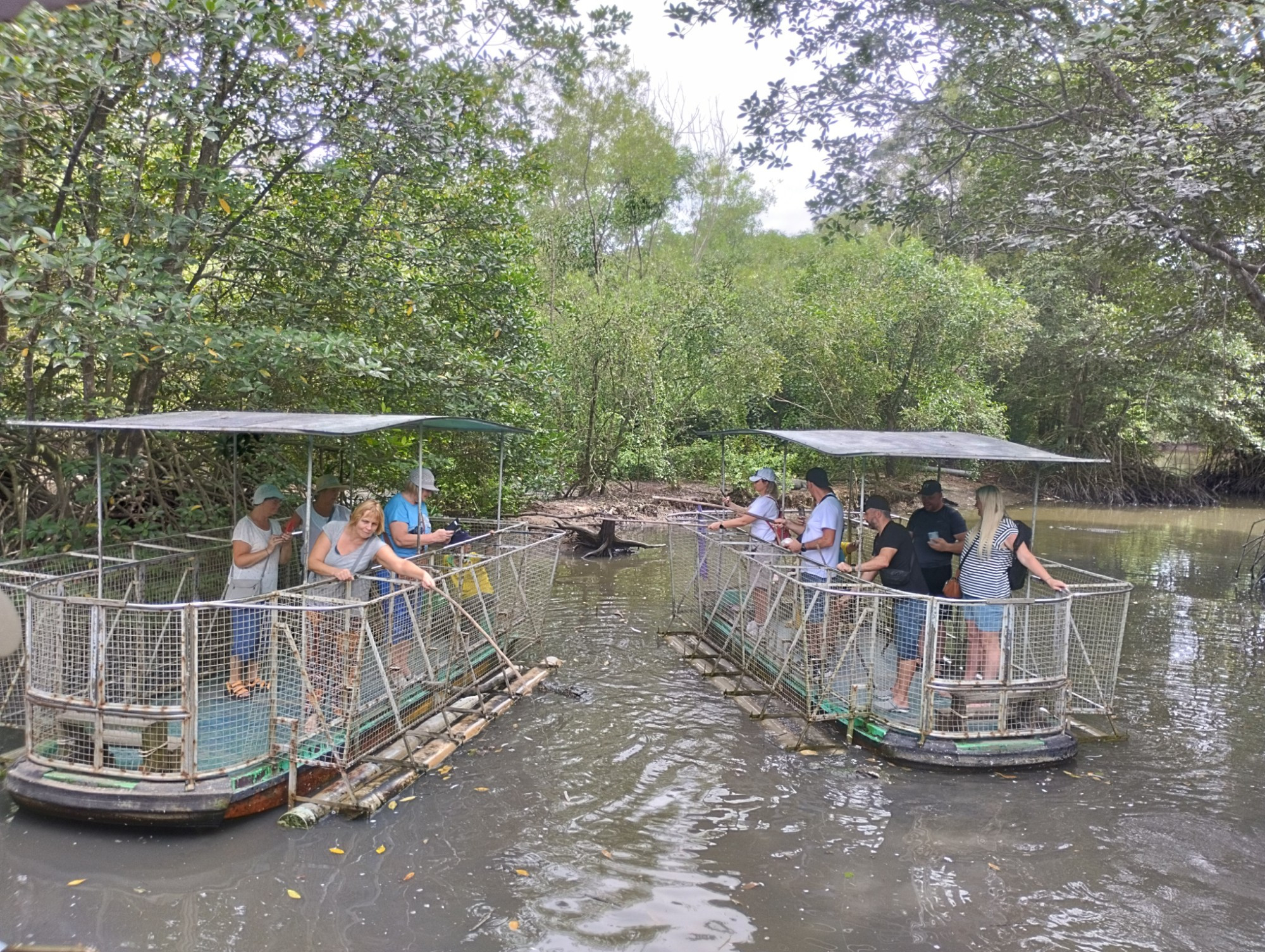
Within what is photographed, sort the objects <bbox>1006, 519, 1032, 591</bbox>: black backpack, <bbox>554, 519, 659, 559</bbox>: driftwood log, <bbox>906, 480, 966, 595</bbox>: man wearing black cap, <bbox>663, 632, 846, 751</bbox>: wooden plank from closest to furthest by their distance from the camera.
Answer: <bbox>1006, 519, 1032, 591</bbox>: black backpack → <bbox>663, 632, 846, 751</bbox>: wooden plank → <bbox>906, 480, 966, 595</bbox>: man wearing black cap → <bbox>554, 519, 659, 559</bbox>: driftwood log

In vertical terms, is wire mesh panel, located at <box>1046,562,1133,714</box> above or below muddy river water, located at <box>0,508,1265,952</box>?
above

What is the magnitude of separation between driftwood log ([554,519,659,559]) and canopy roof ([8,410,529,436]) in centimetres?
1105

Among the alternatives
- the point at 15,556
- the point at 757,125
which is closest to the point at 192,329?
the point at 15,556

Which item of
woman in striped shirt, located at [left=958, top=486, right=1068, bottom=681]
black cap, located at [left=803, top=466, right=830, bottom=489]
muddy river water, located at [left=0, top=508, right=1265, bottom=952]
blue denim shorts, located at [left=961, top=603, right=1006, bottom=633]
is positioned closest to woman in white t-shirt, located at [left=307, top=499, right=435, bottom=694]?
muddy river water, located at [left=0, top=508, right=1265, bottom=952]

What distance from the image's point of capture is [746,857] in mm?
5766

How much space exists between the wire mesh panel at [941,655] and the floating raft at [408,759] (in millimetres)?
2657

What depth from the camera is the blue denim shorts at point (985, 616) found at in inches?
273

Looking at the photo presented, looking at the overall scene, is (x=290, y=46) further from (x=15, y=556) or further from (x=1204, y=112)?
(x=1204, y=112)

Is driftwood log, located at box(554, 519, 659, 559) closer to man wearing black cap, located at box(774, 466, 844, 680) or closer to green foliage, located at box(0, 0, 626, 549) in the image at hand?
green foliage, located at box(0, 0, 626, 549)

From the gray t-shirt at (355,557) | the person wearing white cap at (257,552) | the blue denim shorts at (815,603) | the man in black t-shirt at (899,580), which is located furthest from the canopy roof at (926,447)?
the person wearing white cap at (257,552)

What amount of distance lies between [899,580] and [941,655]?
81 centimetres

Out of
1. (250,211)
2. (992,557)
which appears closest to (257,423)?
(250,211)

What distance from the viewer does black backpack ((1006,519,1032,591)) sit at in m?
7.50

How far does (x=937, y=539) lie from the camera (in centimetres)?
838
